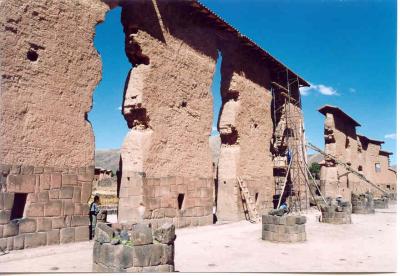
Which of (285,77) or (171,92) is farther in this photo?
(285,77)

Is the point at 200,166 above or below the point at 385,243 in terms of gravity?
above

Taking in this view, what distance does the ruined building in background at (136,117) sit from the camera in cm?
834

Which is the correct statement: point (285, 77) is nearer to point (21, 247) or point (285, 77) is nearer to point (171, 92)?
point (171, 92)

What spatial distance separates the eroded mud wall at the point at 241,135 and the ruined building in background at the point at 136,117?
5 cm

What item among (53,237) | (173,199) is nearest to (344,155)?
(173,199)

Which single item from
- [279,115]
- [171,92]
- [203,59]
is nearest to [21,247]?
[171,92]

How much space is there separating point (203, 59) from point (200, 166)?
429 centimetres

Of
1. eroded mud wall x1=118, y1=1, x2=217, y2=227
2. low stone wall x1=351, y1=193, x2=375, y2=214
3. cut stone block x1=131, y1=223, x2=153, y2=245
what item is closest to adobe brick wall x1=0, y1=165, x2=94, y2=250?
eroded mud wall x1=118, y1=1, x2=217, y2=227

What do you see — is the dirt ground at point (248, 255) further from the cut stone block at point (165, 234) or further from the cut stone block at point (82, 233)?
the cut stone block at point (165, 234)

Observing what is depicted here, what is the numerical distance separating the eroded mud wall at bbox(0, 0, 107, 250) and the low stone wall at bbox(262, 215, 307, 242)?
17.2 feet

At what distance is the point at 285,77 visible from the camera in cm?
2147

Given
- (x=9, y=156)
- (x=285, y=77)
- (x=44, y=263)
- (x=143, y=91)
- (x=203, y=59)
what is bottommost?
(x=44, y=263)

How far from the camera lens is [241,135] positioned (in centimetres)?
1639

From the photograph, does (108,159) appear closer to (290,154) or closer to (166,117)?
(290,154)
